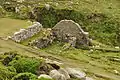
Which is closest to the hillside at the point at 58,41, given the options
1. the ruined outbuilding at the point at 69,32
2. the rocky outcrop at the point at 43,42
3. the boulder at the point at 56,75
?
the rocky outcrop at the point at 43,42

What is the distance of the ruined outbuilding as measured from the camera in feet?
109

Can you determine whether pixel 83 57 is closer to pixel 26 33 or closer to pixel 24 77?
pixel 26 33

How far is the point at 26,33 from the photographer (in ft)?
99.6

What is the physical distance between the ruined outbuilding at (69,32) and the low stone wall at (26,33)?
1.90 metres

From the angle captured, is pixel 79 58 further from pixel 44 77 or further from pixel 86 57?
pixel 44 77

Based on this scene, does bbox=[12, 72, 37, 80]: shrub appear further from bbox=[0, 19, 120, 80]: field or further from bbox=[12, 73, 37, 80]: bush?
bbox=[0, 19, 120, 80]: field

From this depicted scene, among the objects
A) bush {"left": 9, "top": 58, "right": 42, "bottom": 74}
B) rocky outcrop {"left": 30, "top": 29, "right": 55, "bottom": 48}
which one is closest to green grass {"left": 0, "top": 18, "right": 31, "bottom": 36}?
rocky outcrop {"left": 30, "top": 29, "right": 55, "bottom": 48}

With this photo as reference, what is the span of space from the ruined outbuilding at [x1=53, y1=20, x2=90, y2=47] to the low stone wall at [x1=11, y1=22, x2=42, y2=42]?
1902mm

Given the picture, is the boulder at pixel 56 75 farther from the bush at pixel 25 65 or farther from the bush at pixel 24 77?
the bush at pixel 24 77

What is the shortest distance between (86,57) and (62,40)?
4.61 meters

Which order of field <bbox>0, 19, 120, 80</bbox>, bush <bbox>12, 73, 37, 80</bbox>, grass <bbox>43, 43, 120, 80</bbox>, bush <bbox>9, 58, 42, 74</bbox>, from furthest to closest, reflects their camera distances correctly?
field <bbox>0, 19, 120, 80</bbox>, grass <bbox>43, 43, 120, 80</bbox>, bush <bbox>9, 58, 42, 74</bbox>, bush <bbox>12, 73, 37, 80</bbox>

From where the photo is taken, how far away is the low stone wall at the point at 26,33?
95.0ft

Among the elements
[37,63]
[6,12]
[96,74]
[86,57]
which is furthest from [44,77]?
[6,12]

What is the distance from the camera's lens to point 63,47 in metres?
31.3
